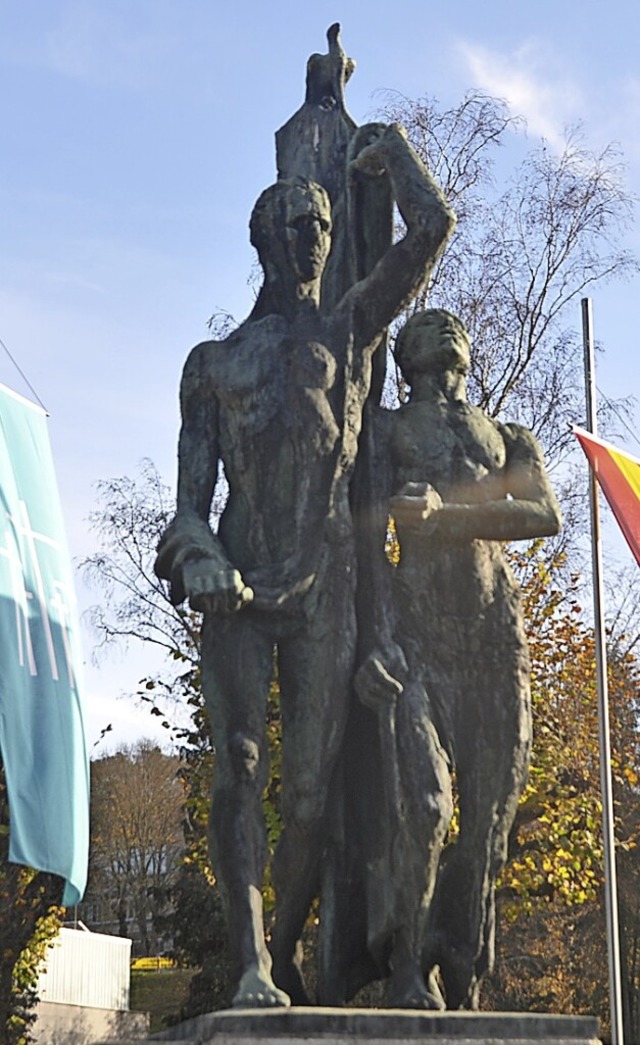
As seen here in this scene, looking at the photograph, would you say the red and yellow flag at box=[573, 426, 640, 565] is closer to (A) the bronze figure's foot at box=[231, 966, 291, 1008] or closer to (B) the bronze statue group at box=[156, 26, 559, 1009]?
(B) the bronze statue group at box=[156, 26, 559, 1009]

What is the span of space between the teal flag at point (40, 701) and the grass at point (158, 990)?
2794 centimetres

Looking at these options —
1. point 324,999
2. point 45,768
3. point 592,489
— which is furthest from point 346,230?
point 592,489

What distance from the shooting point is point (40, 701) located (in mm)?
7484

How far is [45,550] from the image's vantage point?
8.16 metres

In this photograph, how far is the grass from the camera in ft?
121

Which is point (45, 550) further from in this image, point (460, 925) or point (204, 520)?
point (460, 925)

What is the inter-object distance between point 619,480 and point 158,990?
1262 inches

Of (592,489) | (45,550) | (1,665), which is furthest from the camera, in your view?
(592,489)

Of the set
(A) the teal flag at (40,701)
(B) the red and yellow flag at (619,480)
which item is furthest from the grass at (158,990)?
(A) the teal flag at (40,701)

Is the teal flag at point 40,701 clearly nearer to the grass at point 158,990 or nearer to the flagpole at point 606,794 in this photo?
the flagpole at point 606,794

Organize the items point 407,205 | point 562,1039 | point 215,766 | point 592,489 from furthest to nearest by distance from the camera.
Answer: point 592,489, point 407,205, point 215,766, point 562,1039

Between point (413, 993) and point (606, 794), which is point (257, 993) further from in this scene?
point (606, 794)

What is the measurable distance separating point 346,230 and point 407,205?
0.48 m

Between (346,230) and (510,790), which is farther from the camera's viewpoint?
(346,230)
